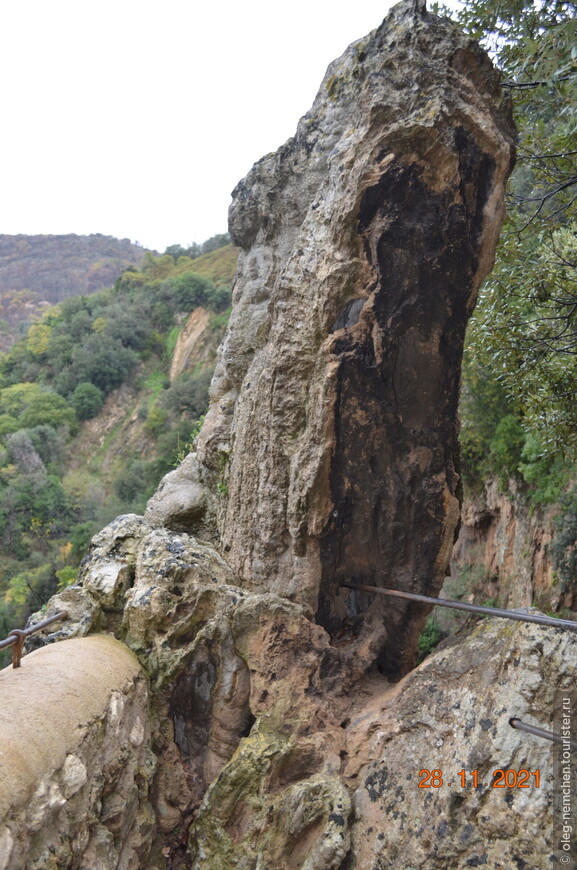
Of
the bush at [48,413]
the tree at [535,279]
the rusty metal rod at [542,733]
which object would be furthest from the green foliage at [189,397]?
the rusty metal rod at [542,733]

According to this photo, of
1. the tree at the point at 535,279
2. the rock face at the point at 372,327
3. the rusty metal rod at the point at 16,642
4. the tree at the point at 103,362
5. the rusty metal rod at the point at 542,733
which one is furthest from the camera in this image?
the tree at the point at 103,362

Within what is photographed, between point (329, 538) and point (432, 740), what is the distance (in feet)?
4.75

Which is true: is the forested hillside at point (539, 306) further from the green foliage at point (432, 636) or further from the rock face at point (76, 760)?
the rock face at point (76, 760)

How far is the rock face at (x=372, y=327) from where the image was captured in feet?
13.4

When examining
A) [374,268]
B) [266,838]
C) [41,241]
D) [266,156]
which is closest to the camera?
[266,838]

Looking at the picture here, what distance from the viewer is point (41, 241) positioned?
10225 centimetres

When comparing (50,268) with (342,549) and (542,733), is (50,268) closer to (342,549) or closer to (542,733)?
(342,549)

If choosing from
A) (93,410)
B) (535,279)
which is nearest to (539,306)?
(535,279)

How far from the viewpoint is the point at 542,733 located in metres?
3.04

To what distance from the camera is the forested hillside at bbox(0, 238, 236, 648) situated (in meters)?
26.7

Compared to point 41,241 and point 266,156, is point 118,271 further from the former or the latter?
point 266,156

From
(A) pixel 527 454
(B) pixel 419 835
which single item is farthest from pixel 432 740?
(A) pixel 527 454

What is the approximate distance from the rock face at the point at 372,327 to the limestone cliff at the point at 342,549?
1cm
